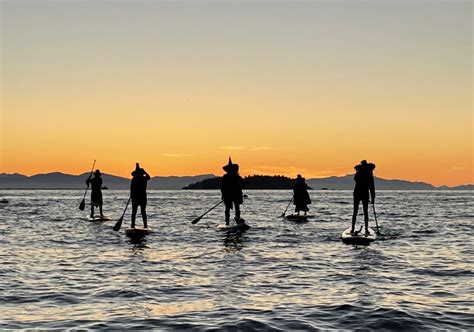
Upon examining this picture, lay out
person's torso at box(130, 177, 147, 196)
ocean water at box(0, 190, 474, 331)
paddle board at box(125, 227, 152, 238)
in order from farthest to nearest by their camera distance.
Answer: person's torso at box(130, 177, 147, 196) < paddle board at box(125, 227, 152, 238) < ocean water at box(0, 190, 474, 331)

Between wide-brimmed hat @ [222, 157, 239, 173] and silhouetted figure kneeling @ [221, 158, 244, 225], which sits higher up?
wide-brimmed hat @ [222, 157, 239, 173]

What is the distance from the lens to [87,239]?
2069 cm

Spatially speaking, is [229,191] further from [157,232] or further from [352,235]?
[352,235]

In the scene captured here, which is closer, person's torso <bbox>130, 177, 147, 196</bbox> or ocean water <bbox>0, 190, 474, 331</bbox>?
ocean water <bbox>0, 190, 474, 331</bbox>

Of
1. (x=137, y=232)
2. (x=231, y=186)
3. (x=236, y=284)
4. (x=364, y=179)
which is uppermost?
(x=364, y=179)

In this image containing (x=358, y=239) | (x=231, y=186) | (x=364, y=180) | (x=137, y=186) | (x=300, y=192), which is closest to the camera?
(x=358, y=239)

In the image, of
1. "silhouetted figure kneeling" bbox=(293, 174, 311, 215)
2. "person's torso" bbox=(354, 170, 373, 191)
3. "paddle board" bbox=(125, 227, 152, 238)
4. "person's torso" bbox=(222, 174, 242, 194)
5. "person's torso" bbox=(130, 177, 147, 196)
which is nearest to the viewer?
"person's torso" bbox=(354, 170, 373, 191)

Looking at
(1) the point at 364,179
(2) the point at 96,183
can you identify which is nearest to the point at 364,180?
(1) the point at 364,179

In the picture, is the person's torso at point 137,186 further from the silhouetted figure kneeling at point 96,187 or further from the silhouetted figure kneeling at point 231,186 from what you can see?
the silhouetted figure kneeling at point 96,187

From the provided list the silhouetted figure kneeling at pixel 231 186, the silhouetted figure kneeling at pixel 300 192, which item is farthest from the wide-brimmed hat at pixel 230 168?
the silhouetted figure kneeling at pixel 300 192

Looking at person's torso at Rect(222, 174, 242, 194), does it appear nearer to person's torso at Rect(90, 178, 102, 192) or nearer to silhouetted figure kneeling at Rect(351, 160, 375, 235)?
silhouetted figure kneeling at Rect(351, 160, 375, 235)

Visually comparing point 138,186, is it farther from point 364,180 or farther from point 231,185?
point 364,180

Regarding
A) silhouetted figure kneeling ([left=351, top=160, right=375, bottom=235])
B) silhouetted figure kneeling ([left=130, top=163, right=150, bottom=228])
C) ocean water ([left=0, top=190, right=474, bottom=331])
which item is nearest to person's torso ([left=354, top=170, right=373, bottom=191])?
silhouetted figure kneeling ([left=351, top=160, right=375, bottom=235])

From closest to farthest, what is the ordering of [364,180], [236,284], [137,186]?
[236,284] → [364,180] → [137,186]
